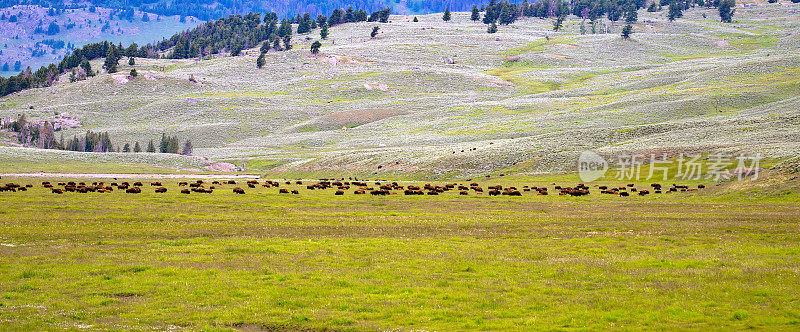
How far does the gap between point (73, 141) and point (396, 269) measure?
15137cm

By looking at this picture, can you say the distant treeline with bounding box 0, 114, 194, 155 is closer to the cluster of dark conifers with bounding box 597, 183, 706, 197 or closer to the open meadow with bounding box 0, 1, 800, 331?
the open meadow with bounding box 0, 1, 800, 331

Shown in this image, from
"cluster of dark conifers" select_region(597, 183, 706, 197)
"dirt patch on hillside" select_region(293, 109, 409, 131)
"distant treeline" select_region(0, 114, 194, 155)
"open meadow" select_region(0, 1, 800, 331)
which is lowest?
"distant treeline" select_region(0, 114, 194, 155)

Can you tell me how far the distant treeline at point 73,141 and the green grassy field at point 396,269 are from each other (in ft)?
368

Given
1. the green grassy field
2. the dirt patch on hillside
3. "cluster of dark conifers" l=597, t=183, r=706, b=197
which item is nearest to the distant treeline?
the dirt patch on hillside

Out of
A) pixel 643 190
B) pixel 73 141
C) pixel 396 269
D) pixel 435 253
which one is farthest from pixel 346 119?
pixel 396 269

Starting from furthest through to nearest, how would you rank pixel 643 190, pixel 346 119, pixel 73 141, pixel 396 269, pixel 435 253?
pixel 346 119 → pixel 73 141 → pixel 643 190 → pixel 435 253 → pixel 396 269

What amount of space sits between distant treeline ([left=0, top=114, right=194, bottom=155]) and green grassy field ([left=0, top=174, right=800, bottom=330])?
112 m

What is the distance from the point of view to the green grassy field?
16391 mm

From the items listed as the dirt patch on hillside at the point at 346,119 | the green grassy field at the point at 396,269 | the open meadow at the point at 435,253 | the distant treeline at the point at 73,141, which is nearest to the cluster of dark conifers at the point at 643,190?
the open meadow at the point at 435,253

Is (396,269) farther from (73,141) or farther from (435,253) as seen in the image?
(73,141)

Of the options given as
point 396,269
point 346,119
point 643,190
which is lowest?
point 346,119

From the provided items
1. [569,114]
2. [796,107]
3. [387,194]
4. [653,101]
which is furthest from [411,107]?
[387,194]

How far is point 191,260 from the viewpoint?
23875 mm

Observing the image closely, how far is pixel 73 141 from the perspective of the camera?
492 feet
